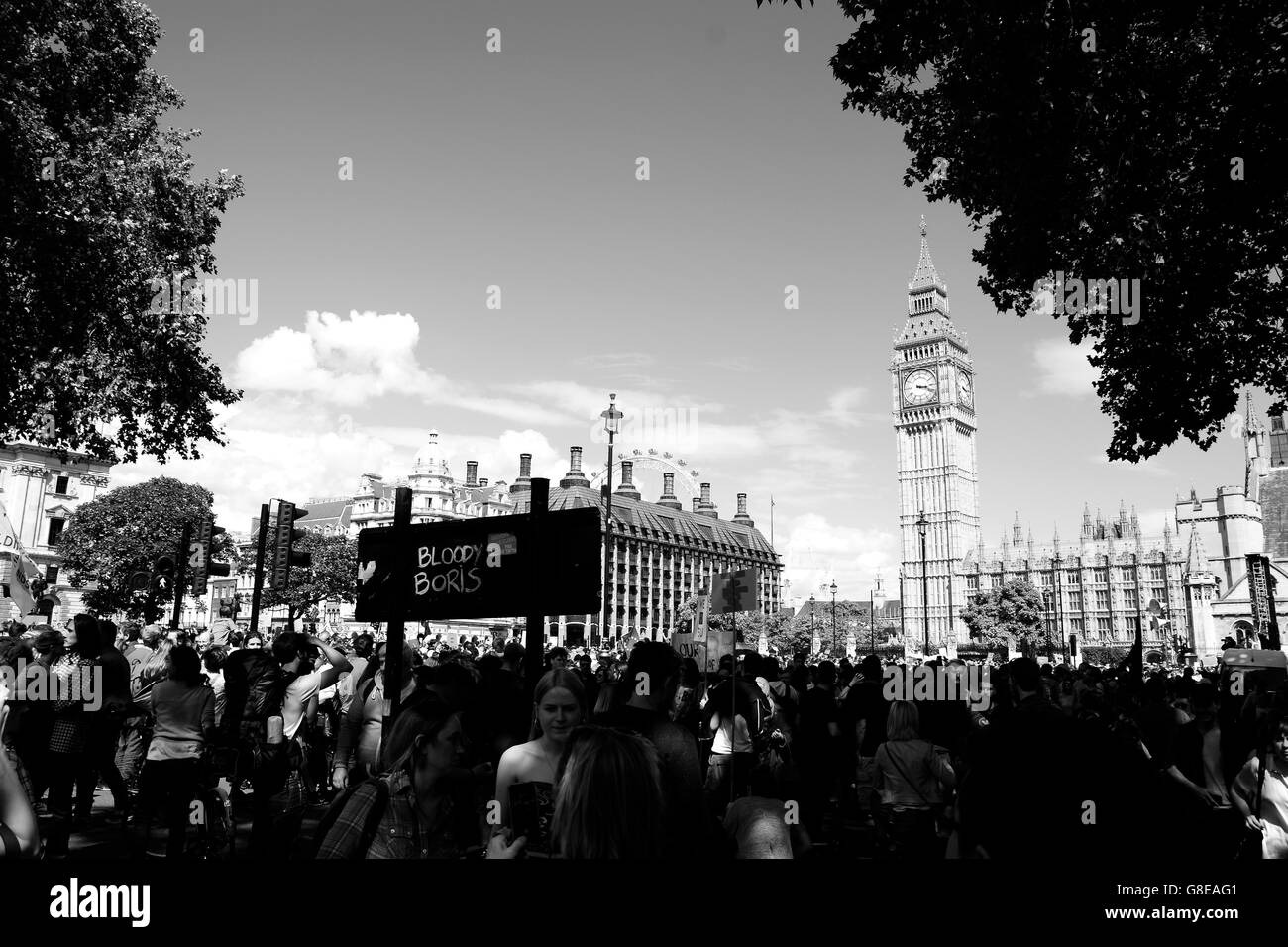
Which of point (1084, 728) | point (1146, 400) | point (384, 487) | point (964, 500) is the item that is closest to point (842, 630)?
point (964, 500)

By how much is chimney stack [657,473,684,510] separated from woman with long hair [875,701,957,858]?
137246 millimetres

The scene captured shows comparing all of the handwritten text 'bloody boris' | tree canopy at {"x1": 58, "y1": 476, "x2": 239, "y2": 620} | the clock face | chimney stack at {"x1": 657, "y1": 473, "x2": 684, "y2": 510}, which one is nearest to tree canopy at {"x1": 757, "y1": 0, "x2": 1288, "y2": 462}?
the handwritten text 'bloody boris'

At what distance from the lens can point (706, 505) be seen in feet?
513

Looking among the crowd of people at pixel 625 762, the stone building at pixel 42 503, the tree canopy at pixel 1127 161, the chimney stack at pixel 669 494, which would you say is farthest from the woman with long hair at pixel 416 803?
the chimney stack at pixel 669 494

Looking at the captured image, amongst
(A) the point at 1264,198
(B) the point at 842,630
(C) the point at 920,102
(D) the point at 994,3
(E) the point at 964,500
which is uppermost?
(E) the point at 964,500

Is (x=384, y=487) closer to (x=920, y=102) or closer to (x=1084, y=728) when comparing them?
(x=920, y=102)

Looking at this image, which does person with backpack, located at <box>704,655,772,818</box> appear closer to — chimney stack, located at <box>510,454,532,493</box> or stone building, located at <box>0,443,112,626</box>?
stone building, located at <box>0,443,112,626</box>

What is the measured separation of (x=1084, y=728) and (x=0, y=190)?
16.2 m

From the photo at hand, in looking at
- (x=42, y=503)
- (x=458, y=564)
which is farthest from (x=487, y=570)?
(x=42, y=503)

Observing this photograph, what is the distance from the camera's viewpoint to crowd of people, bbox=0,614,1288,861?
140 inches

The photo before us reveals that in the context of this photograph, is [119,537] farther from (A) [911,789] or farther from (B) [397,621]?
(A) [911,789]

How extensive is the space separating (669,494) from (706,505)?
385 inches

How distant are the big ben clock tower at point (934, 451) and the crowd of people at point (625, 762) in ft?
402

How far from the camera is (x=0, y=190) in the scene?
44.1ft
